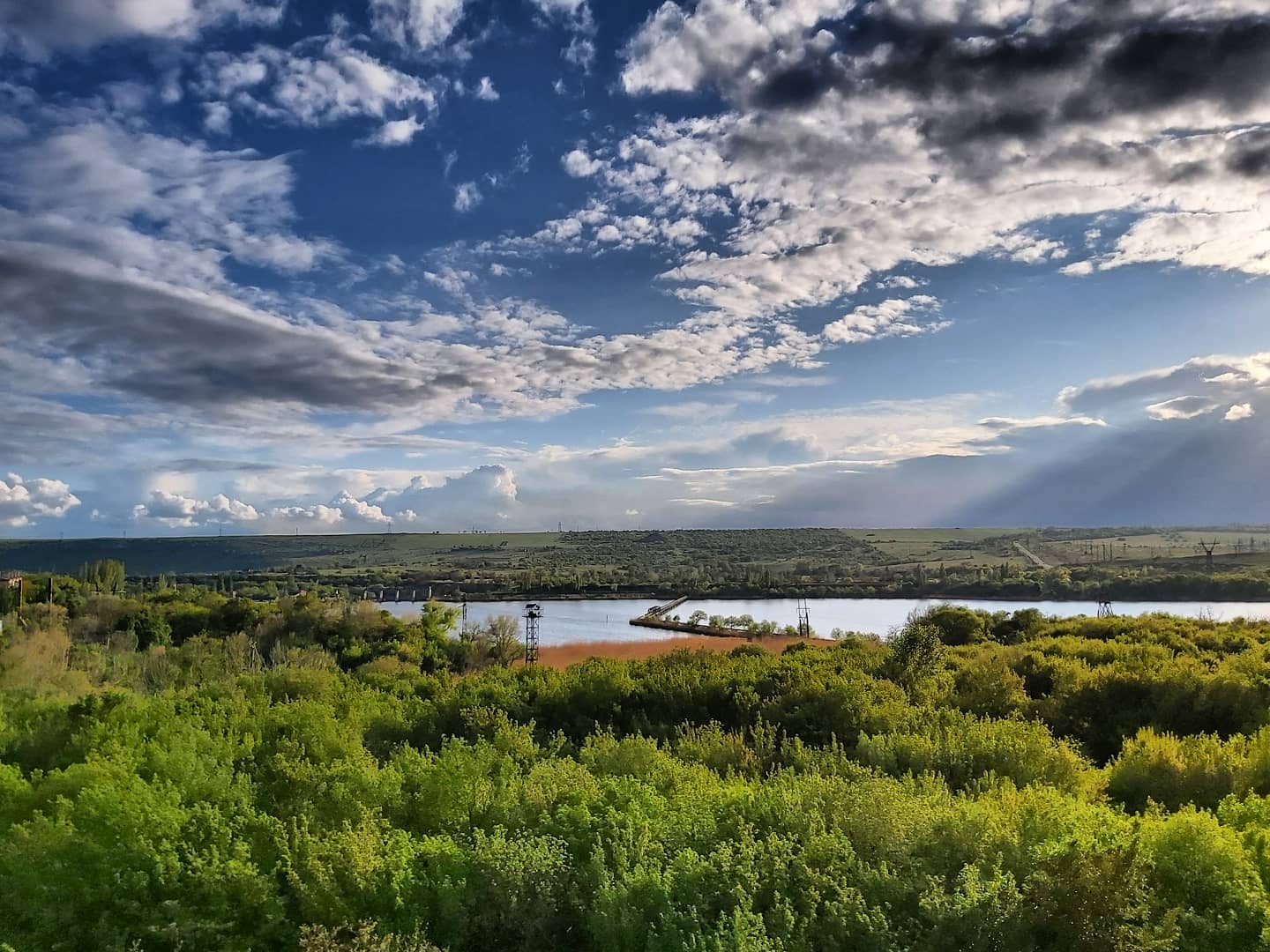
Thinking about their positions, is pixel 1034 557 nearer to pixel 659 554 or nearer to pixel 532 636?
pixel 659 554

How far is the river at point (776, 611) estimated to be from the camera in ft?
168

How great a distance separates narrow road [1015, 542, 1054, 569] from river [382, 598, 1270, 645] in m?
33.2

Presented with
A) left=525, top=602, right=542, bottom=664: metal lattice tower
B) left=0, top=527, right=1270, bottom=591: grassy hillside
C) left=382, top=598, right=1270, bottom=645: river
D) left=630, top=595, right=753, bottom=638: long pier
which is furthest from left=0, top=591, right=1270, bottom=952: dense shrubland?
left=0, top=527, right=1270, bottom=591: grassy hillside

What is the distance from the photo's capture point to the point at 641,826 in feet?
21.2

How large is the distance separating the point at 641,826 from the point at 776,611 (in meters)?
67.6

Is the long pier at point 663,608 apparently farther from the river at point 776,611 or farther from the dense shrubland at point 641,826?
the dense shrubland at point 641,826

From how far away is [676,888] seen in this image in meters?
5.48

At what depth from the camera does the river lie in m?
51.3

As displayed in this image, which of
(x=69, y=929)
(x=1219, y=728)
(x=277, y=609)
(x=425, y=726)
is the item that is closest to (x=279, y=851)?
(x=69, y=929)

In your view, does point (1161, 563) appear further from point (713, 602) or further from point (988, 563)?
point (713, 602)

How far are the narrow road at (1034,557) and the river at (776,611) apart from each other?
33.2 meters

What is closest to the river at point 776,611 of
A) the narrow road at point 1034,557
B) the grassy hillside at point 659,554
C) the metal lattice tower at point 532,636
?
the metal lattice tower at point 532,636

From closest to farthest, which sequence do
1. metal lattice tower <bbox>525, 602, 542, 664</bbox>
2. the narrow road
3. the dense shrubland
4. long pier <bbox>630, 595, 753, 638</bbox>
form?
the dense shrubland, metal lattice tower <bbox>525, 602, 542, 664</bbox>, long pier <bbox>630, 595, 753, 638</bbox>, the narrow road

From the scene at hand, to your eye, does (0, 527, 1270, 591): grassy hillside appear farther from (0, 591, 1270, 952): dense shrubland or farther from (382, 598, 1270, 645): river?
(0, 591, 1270, 952): dense shrubland
